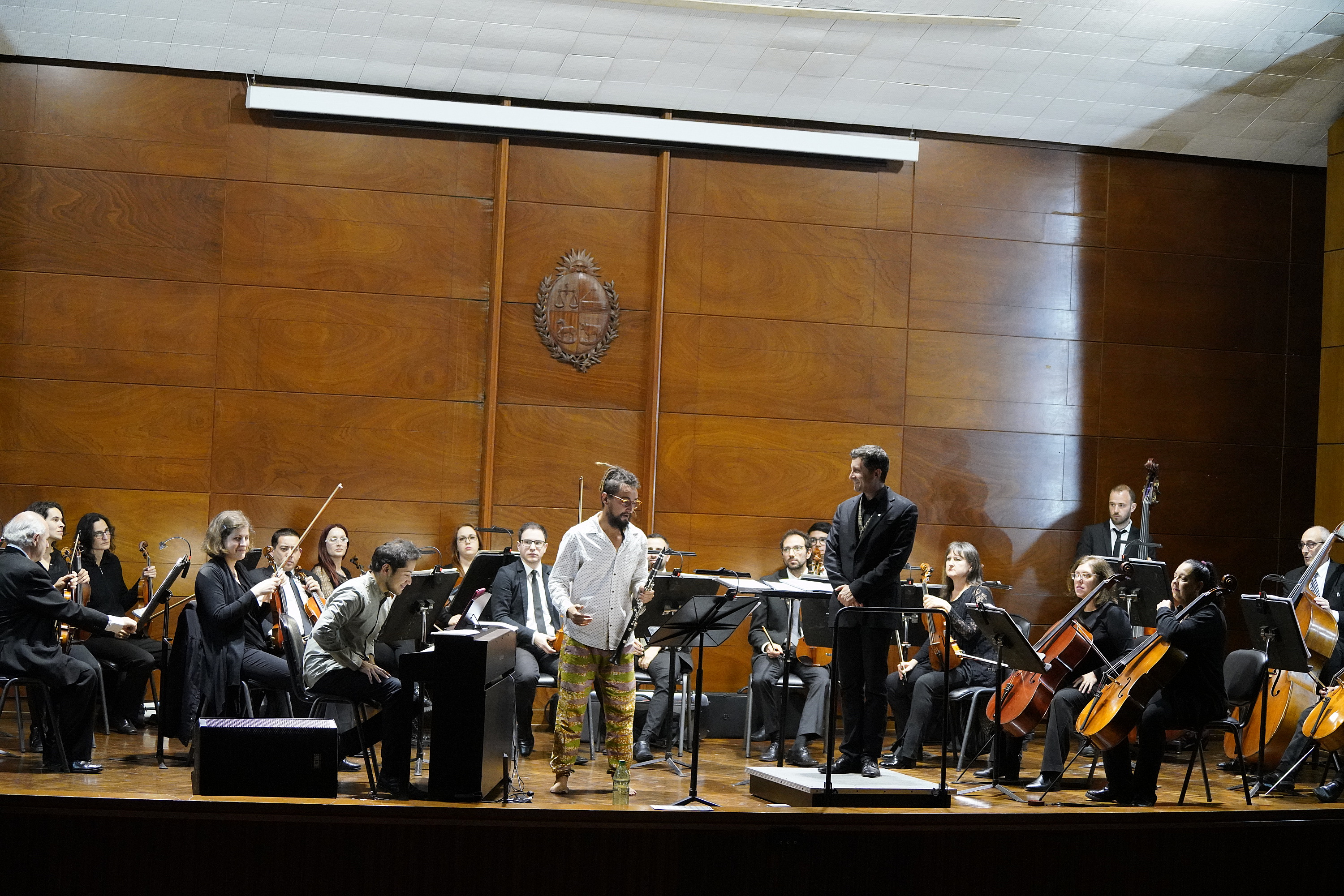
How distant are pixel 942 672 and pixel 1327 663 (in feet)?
6.07

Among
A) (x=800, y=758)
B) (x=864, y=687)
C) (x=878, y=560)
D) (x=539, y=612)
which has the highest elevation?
(x=878, y=560)

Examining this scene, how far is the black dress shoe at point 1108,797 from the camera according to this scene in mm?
5086

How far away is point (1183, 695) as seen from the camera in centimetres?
507

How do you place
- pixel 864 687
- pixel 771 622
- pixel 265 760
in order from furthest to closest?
pixel 771 622, pixel 864 687, pixel 265 760

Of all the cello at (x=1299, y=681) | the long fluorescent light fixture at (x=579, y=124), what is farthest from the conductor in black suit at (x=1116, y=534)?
the long fluorescent light fixture at (x=579, y=124)

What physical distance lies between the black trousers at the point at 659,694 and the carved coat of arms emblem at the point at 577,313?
6.48 feet

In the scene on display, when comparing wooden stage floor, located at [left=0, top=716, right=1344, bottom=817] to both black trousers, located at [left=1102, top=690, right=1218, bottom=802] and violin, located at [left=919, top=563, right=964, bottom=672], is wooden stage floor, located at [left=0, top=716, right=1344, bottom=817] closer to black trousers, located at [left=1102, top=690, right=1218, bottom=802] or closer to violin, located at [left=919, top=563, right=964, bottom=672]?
black trousers, located at [left=1102, top=690, right=1218, bottom=802]

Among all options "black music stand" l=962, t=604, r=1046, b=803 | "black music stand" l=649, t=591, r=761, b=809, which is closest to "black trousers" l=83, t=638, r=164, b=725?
"black music stand" l=649, t=591, r=761, b=809

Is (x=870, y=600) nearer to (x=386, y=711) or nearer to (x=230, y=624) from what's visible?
(x=386, y=711)

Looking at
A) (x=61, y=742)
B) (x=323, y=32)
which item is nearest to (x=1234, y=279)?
(x=323, y=32)

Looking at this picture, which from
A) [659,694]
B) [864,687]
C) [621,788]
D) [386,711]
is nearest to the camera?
[621,788]

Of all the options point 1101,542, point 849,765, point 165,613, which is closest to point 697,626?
point 849,765

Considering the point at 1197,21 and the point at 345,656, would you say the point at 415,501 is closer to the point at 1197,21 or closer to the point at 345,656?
the point at 345,656

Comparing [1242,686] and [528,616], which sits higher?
[528,616]
